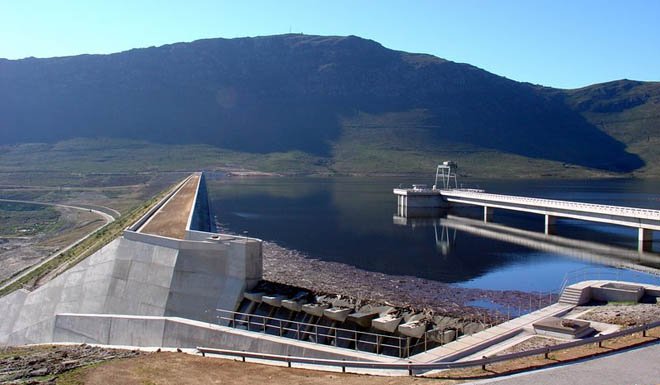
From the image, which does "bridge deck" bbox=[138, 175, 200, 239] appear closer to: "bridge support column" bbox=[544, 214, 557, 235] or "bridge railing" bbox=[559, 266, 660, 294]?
"bridge railing" bbox=[559, 266, 660, 294]

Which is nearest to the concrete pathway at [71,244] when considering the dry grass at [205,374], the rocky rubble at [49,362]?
the rocky rubble at [49,362]

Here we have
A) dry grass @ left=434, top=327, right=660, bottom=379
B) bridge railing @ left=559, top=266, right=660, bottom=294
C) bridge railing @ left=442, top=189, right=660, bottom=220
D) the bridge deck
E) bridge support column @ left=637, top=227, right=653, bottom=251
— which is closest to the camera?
dry grass @ left=434, top=327, right=660, bottom=379

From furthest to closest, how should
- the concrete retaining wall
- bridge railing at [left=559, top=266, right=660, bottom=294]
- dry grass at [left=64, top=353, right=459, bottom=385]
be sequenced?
bridge railing at [left=559, top=266, right=660, bottom=294]
the concrete retaining wall
dry grass at [left=64, top=353, right=459, bottom=385]

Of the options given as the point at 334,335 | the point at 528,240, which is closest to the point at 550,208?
the point at 528,240

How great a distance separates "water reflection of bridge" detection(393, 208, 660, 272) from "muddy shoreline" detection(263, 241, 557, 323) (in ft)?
41.6

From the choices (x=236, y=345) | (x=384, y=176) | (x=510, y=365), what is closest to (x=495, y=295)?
(x=236, y=345)

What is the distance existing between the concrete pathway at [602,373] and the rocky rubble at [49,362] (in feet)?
40.2

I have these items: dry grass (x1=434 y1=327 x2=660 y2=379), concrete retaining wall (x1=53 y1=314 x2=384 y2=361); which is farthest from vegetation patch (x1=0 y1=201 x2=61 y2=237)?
dry grass (x1=434 y1=327 x2=660 y2=379)

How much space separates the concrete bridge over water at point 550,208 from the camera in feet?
186

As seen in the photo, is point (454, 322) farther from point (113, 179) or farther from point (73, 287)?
point (113, 179)

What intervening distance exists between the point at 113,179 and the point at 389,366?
14792 cm

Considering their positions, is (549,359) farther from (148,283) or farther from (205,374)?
(148,283)

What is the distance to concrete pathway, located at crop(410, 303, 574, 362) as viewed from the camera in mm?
18047

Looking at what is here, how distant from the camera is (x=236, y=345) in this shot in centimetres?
2391
